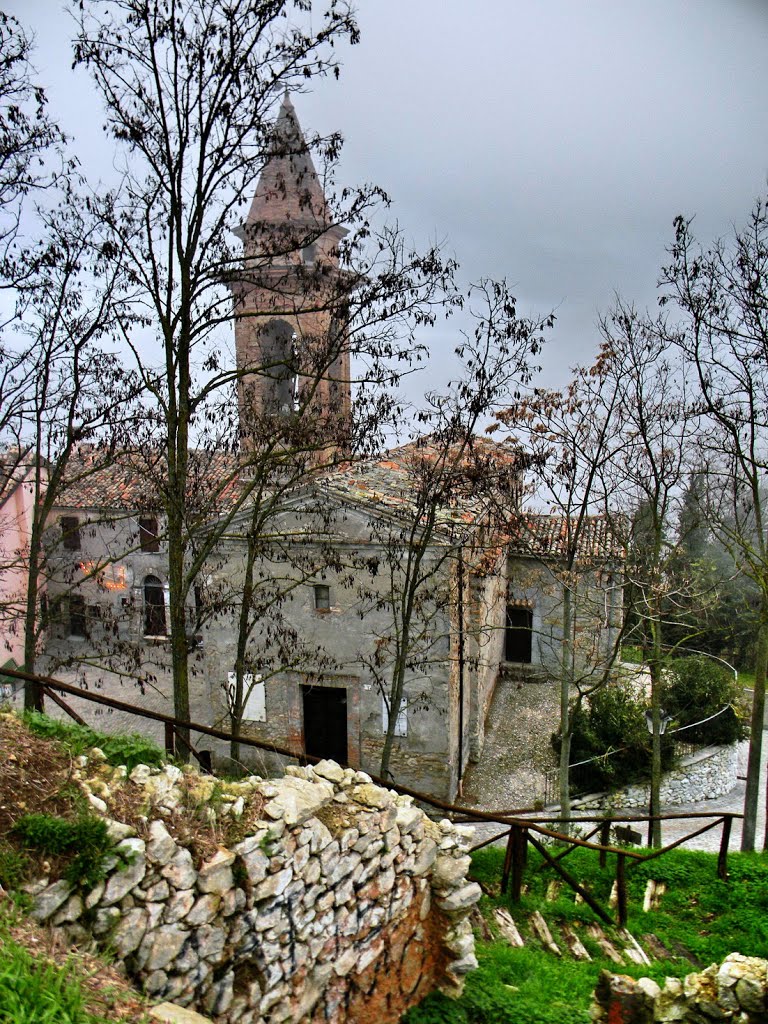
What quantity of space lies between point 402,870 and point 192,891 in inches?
80.6

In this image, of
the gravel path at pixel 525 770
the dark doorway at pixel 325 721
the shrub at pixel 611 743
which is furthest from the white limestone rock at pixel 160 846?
the shrub at pixel 611 743

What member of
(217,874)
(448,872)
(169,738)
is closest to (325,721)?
(169,738)

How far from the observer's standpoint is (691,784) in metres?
14.3

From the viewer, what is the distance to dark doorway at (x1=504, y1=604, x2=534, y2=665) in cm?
2027

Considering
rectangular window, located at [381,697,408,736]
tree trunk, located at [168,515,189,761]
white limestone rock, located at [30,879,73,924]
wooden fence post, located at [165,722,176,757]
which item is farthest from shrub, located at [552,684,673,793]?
white limestone rock, located at [30,879,73,924]

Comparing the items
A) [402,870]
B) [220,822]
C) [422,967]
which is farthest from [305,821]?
[422,967]

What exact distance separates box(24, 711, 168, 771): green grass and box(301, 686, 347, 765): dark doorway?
8507mm

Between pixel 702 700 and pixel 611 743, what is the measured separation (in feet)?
9.14

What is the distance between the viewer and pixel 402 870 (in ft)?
17.1

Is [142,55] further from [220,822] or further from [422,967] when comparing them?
[422,967]

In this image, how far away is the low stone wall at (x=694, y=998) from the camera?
15.5 ft

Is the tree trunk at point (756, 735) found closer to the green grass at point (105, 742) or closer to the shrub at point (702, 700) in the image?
the shrub at point (702, 700)

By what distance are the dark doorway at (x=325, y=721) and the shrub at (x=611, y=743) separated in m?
5.17

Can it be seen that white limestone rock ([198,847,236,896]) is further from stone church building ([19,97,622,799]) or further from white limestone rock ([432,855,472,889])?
stone church building ([19,97,622,799])
